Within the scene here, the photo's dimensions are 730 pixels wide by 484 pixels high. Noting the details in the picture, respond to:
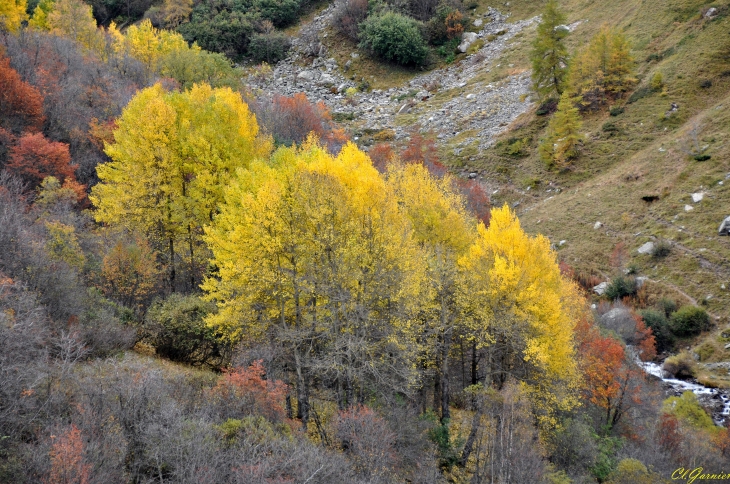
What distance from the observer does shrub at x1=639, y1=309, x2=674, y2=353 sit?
116ft

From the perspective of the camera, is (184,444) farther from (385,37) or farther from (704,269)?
(385,37)

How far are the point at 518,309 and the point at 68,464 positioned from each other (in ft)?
54.5

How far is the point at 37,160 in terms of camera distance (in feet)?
83.7

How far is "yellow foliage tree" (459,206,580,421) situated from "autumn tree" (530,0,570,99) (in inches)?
1684

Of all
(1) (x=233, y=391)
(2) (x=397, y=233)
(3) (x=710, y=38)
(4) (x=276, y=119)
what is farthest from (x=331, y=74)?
(1) (x=233, y=391)

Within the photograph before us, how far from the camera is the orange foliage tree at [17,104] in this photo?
2828 cm

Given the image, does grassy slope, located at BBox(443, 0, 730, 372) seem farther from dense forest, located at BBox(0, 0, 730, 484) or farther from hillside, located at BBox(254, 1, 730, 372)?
dense forest, located at BBox(0, 0, 730, 484)

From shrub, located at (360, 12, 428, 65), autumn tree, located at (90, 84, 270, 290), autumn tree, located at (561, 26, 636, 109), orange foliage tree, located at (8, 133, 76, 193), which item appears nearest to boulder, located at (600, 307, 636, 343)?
autumn tree, located at (561, 26, 636, 109)

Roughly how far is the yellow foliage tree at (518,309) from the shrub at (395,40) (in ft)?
207

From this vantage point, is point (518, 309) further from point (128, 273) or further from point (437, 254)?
point (128, 273)

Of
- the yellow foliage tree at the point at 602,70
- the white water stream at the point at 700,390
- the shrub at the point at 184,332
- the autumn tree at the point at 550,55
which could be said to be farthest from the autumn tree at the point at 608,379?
the autumn tree at the point at 550,55

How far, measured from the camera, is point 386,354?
59.0 ft

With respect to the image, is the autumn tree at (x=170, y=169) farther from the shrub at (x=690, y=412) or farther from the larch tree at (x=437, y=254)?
the shrub at (x=690, y=412)

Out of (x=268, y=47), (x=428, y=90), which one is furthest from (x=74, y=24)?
(x=428, y=90)
